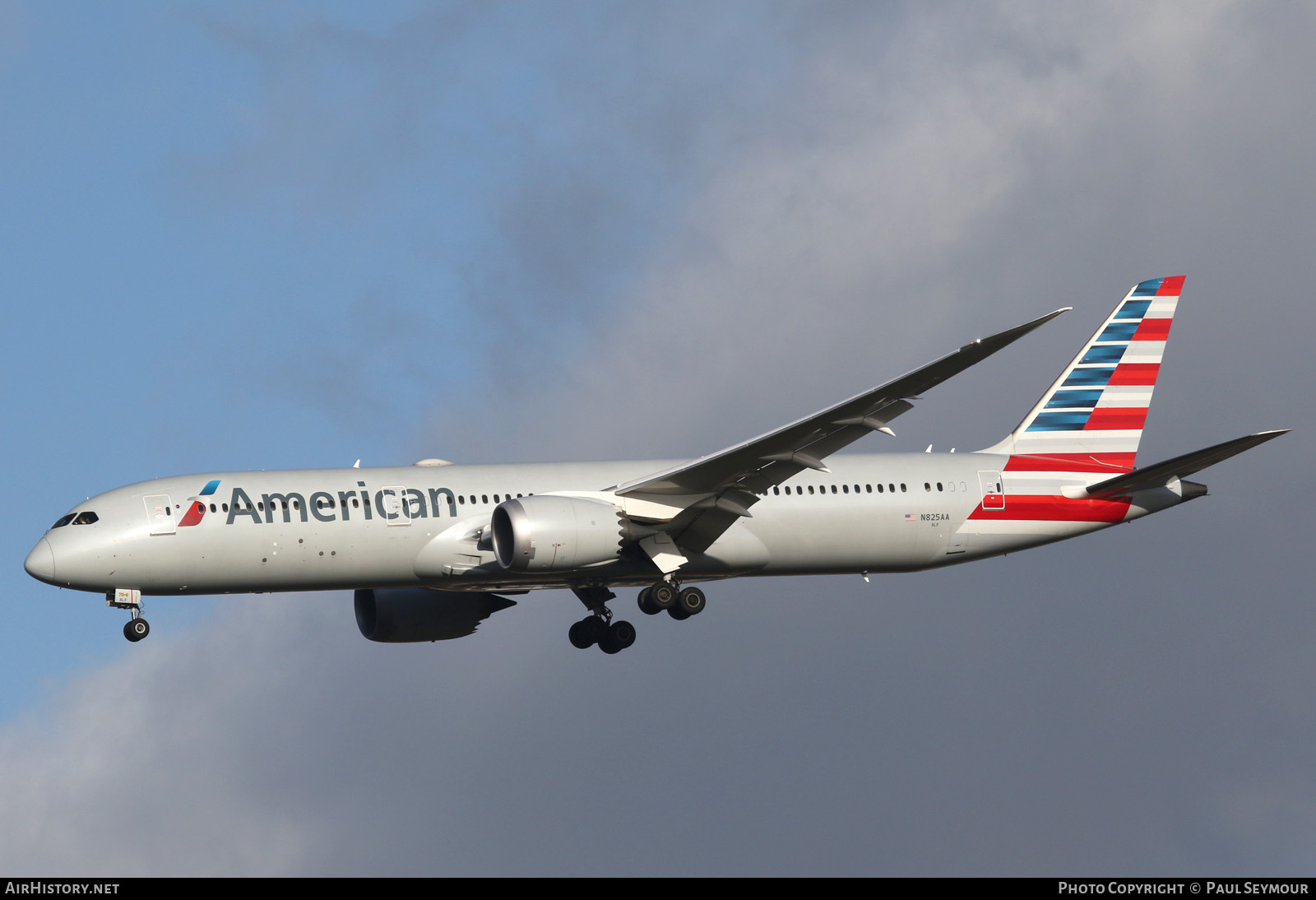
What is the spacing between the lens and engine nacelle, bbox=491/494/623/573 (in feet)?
140

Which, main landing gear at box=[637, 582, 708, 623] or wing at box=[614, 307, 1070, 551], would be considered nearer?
wing at box=[614, 307, 1070, 551]

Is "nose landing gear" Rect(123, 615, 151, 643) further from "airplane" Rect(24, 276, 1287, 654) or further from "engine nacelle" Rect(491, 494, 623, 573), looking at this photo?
"engine nacelle" Rect(491, 494, 623, 573)

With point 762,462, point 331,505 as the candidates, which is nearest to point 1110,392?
point 762,462

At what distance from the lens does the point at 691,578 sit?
46844 mm

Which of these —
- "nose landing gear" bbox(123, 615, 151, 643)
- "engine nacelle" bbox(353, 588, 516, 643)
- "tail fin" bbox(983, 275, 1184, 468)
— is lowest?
"nose landing gear" bbox(123, 615, 151, 643)

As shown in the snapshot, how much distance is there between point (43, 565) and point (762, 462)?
16710 mm

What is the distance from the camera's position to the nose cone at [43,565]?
1692 inches

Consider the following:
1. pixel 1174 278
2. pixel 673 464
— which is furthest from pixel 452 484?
pixel 1174 278

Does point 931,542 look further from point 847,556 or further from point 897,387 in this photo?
point 897,387

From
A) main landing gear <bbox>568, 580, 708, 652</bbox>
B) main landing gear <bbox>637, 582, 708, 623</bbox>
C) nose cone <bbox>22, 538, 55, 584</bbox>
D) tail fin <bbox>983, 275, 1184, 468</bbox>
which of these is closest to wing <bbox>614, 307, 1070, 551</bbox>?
main landing gear <bbox>637, 582, 708, 623</bbox>

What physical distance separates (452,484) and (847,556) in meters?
10.2

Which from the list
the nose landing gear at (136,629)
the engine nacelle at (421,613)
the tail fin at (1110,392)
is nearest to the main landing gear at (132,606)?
the nose landing gear at (136,629)

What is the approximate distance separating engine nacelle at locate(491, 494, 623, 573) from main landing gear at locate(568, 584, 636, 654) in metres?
5.85

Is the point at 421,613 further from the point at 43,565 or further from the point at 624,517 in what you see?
the point at 43,565
